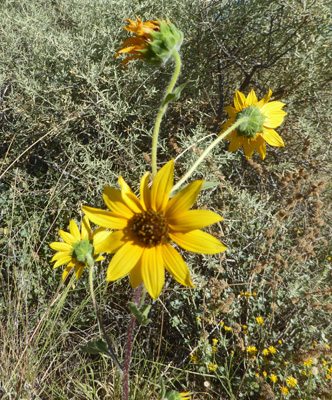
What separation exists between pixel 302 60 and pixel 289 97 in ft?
0.89

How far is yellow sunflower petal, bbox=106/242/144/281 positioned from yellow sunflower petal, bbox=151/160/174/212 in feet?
0.39

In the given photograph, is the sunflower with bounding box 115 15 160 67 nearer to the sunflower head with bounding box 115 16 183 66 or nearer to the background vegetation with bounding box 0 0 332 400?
the sunflower head with bounding box 115 16 183 66

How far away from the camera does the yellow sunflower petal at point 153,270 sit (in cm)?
83

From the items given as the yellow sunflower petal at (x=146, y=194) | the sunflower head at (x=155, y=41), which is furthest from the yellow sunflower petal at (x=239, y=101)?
the yellow sunflower petal at (x=146, y=194)

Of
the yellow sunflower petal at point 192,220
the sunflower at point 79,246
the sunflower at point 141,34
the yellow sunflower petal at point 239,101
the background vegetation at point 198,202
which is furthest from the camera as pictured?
the background vegetation at point 198,202

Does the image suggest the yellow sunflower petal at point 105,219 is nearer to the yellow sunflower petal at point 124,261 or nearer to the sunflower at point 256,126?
the yellow sunflower petal at point 124,261

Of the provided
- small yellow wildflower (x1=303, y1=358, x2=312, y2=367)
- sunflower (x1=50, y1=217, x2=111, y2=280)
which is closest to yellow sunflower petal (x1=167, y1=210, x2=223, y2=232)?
sunflower (x1=50, y1=217, x2=111, y2=280)

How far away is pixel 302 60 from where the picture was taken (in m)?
2.46

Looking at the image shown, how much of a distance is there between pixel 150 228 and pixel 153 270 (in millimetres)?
102

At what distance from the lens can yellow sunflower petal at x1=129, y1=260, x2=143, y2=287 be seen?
0.87 m

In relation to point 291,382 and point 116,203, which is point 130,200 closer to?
point 116,203

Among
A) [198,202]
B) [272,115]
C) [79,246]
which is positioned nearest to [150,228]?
[79,246]

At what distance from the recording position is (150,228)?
0.86 m

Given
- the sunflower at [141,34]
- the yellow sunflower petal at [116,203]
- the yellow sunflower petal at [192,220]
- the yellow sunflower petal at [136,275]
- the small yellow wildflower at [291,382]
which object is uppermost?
the sunflower at [141,34]
